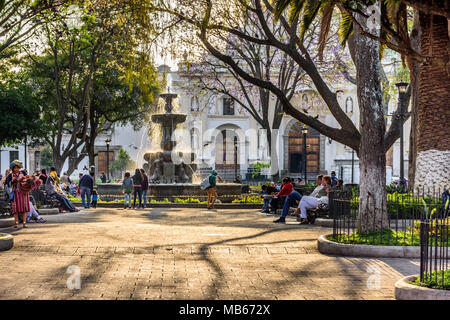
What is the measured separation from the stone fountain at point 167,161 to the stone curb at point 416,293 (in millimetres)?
21168

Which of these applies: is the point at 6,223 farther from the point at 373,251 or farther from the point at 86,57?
the point at 86,57

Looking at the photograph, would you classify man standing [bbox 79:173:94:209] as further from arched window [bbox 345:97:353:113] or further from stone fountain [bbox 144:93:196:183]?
arched window [bbox 345:97:353:113]

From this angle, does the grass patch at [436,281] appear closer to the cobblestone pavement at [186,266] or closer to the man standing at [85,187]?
the cobblestone pavement at [186,266]

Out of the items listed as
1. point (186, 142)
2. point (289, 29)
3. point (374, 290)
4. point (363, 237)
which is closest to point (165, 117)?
point (289, 29)

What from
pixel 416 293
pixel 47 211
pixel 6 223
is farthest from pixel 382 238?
A: pixel 47 211

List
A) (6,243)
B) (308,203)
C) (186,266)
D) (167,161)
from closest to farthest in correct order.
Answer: (186,266)
(6,243)
(308,203)
(167,161)

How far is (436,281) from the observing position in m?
6.19

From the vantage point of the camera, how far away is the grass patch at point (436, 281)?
6105 mm

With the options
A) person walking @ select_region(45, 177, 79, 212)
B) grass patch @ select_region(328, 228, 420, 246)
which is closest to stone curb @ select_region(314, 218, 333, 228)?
grass patch @ select_region(328, 228, 420, 246)

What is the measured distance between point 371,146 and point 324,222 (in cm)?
410

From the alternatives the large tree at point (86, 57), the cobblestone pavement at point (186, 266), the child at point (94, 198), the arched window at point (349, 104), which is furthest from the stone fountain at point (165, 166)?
the arched window at point (349, 104)

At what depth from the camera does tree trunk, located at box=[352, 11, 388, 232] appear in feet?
34.0

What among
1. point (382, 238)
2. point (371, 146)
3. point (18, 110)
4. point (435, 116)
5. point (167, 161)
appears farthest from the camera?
point (18, 110)
